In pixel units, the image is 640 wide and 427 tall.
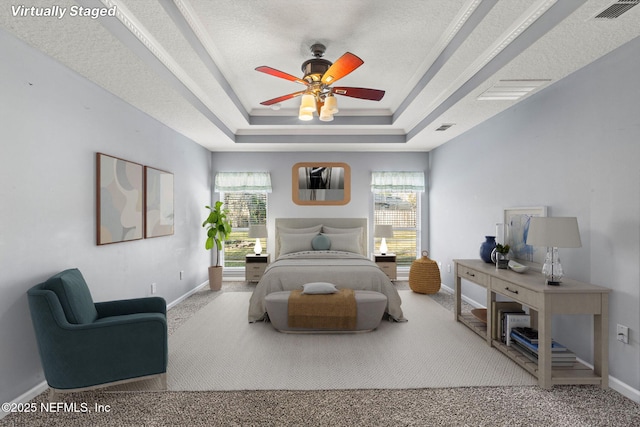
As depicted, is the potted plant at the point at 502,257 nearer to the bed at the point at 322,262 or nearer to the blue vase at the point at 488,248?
the blue vase at the point at 488,248

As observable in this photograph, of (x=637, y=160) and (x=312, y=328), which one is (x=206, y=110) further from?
(x=637, y=160)

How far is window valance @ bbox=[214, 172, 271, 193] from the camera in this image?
6148 millimetres

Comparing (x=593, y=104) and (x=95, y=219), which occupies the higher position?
(x=593, y=104)

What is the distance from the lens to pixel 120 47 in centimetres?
234

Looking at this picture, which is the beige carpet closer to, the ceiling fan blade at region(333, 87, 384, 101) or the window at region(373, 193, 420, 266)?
the ceiling fan blade at region(333, 87, 384, 101)

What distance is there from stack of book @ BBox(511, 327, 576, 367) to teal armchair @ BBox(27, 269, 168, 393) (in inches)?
111

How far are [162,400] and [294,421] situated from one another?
94cm

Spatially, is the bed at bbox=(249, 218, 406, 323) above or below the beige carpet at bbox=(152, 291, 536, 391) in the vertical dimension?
above

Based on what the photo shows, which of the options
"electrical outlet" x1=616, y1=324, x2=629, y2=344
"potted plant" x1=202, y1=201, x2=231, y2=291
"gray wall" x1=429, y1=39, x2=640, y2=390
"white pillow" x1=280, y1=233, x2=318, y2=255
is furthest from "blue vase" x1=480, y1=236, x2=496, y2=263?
"potted plant" x1=202, y1=201, x2=231, y2=291

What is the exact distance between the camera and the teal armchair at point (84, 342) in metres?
2.09

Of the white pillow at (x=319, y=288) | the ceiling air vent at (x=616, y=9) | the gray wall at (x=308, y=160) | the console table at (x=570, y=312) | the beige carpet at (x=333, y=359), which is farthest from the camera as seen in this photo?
the gray wall at (x=308, y=160)

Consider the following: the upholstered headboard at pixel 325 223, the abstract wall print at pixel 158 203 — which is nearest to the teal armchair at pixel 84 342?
the abstract wall print at pixel 158 203

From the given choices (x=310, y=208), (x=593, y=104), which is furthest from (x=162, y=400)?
(x=310, y=208)

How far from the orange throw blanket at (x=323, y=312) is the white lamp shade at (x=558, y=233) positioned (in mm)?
1788
